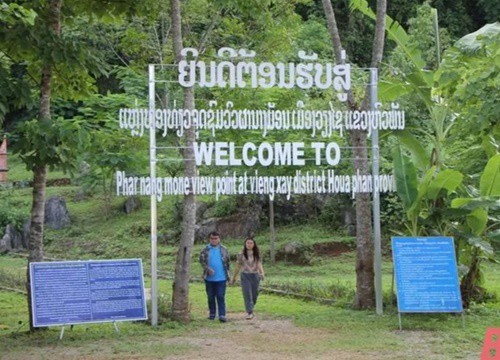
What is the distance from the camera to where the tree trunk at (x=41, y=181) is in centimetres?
1130

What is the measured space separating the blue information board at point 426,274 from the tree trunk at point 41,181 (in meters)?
5.15

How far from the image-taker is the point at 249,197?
84.8 feet

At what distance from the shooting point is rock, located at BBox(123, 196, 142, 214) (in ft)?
98.8

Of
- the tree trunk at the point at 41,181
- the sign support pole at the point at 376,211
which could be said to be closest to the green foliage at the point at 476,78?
the sign support pole at the point at 376,211

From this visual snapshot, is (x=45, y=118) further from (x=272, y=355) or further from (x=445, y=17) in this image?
(x=445, y=17)

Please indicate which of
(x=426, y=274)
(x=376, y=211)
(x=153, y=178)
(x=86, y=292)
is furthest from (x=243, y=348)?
(x=376, y=211)

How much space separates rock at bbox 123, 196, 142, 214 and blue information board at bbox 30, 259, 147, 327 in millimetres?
18504

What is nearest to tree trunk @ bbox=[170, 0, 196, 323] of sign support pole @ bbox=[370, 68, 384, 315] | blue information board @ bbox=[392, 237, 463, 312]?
sign support pole @ bbox=[370, 68, 384, 315]

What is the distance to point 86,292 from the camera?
11.3m

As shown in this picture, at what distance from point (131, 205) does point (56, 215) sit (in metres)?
2.79

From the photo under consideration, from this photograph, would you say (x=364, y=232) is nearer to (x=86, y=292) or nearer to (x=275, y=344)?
Result: (x=275, y=344)

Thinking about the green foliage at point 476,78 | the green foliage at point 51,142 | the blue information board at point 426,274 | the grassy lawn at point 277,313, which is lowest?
the grassy lawn at point 277,313

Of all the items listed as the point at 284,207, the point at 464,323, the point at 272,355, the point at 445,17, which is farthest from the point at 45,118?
the point at 445,17

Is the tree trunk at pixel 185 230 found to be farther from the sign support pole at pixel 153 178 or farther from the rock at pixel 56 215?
the rock at pixel 56 215
